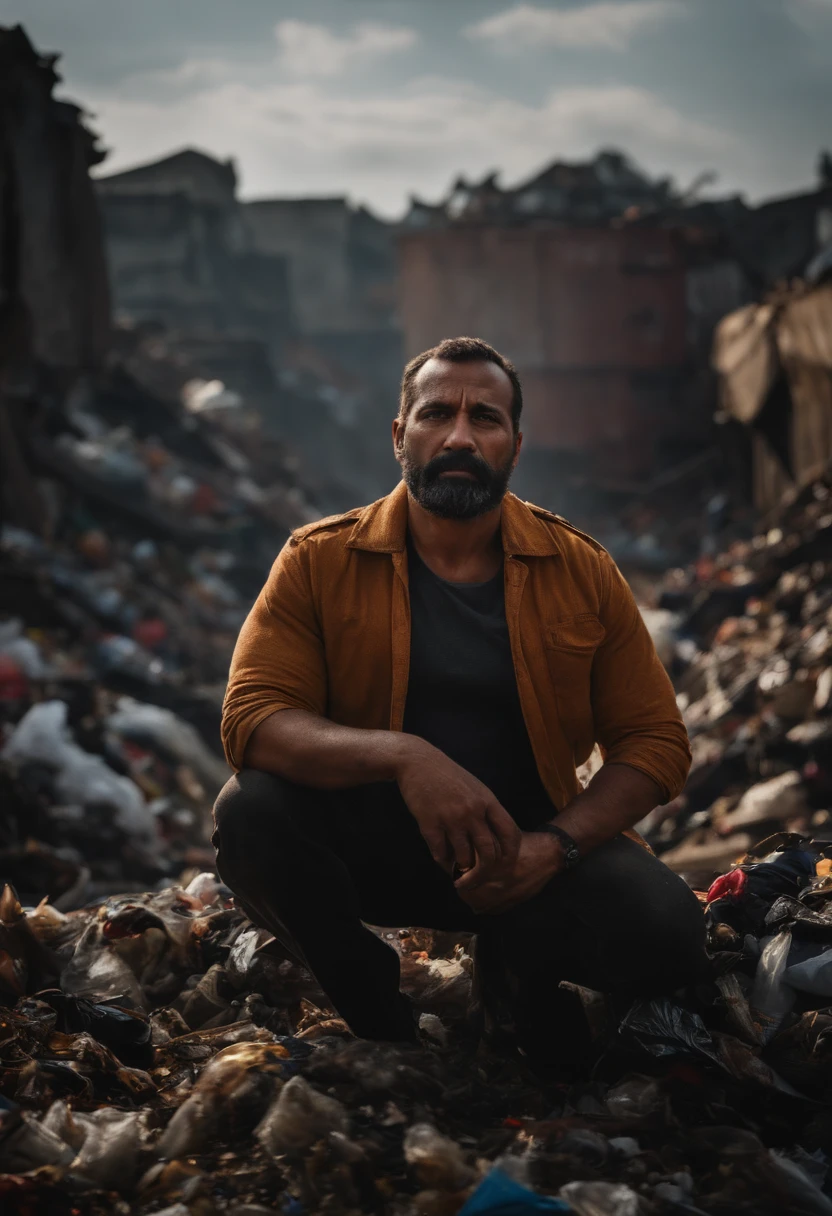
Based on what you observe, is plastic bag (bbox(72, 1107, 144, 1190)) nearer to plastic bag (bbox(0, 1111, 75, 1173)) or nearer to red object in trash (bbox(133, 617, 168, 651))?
plastic bag (bbox(0, 1111, 75, 1173))

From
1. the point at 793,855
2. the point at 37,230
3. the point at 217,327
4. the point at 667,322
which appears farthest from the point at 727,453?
the point at 217,327

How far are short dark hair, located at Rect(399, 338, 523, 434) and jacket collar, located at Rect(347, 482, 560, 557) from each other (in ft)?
0.63

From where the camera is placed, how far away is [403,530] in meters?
2.56

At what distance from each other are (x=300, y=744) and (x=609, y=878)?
64 centimetres

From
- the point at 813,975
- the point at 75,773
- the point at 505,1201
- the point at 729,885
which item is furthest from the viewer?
the point at 75,773

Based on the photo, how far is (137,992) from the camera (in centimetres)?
287

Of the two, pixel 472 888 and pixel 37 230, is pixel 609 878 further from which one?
pixel 37 230

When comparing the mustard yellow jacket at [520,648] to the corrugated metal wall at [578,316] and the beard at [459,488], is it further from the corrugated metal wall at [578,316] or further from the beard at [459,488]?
the corrugated metal wall at [578,316]

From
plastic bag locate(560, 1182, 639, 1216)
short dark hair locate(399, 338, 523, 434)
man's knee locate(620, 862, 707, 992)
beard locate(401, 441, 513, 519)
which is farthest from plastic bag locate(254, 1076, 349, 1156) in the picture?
short dark hair locate(399, 338, 523, 434)

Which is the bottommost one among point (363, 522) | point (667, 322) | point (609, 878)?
point (609, 878)

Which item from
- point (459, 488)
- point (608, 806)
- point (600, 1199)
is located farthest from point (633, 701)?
point (600, 1199)

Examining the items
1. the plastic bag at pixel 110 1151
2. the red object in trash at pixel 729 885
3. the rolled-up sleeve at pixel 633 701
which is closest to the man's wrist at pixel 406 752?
the rolled-up sleeve at pixel 633 701

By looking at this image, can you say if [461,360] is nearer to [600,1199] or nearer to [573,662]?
[573,662]

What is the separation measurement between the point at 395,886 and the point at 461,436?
96 centimetres
